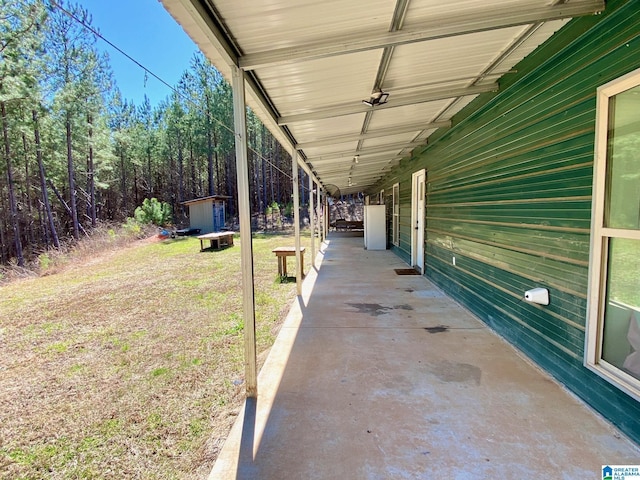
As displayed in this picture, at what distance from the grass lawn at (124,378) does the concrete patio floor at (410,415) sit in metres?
0.35

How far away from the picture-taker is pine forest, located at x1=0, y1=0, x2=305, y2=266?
473 inches

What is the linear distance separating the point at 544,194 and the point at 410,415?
1920mm

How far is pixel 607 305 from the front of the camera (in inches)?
76.0

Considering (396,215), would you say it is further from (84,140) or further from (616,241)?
(84,140)

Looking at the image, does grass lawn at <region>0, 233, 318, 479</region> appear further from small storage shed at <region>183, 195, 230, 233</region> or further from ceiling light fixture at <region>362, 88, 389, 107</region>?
small storage shed at <region>183, 195, 230, 233</region>

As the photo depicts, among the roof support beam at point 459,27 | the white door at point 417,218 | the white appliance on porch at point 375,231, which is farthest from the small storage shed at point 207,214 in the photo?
the roof support beam at point 459,27

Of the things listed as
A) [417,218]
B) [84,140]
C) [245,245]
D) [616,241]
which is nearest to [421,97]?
[616,241]

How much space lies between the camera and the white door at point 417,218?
6.12 metres

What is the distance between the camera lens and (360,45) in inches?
78.5

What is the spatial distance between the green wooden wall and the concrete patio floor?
0.24 m

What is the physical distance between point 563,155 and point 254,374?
8.79ft

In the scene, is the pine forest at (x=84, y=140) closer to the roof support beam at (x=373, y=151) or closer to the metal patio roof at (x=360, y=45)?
the roof support beam at (x=373, y=151)

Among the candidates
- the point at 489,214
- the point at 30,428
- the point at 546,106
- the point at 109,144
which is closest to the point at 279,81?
the point at 546,106

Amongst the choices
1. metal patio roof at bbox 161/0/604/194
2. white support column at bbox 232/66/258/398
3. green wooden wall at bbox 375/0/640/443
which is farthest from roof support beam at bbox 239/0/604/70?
white support column at bbox 232/66/258/398
